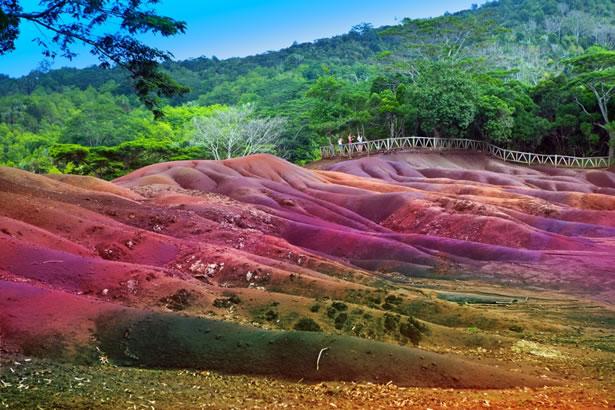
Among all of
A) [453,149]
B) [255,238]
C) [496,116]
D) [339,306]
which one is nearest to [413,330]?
[339,306]

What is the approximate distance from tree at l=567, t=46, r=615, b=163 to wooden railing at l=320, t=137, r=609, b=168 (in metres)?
3.77

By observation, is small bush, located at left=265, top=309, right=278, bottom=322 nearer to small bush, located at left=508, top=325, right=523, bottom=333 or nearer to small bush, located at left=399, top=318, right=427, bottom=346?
small bush, located at left=399, top=318, right=427, bottom=346

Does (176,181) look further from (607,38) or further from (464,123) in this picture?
(607,38)

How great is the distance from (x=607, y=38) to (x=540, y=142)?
61.6 m

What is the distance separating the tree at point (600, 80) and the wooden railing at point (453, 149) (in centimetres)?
377

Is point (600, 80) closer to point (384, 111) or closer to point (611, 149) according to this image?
point (611, 149)

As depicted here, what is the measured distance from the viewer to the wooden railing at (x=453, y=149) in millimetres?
Result: 67812

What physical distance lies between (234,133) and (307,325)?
53.8 meters

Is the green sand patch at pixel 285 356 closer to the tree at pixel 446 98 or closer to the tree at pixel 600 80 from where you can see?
the tree at pixel 446 98

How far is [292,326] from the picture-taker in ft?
56.3

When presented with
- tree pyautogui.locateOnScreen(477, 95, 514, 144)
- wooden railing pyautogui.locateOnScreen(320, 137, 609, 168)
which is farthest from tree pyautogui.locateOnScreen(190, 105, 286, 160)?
tree pyautogui.locateOnScreen(477, 95, 514, 144)

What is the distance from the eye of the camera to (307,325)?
17016 mm

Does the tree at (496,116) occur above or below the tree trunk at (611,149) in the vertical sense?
above

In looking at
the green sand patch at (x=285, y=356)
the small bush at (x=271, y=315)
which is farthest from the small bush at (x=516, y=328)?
the small bush at (x=271, y=315)
